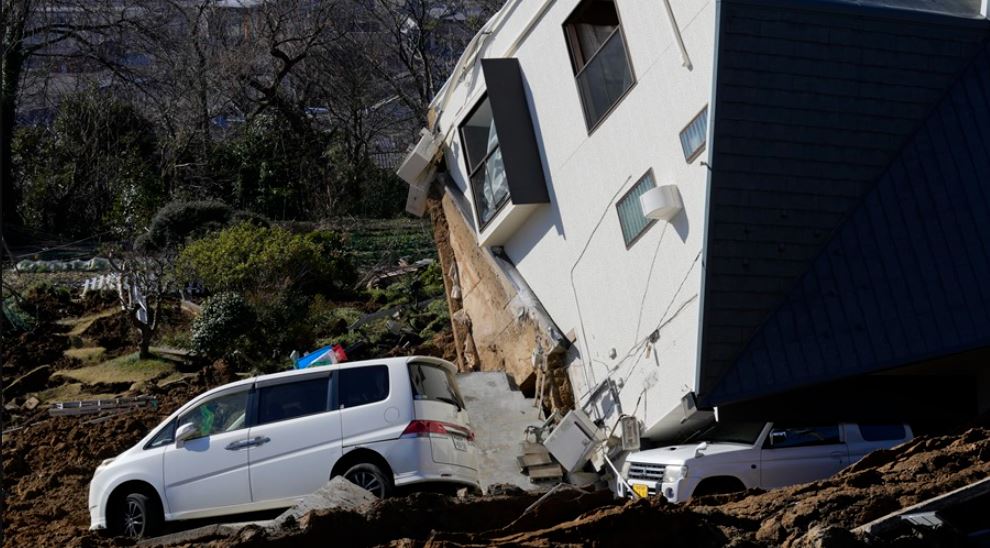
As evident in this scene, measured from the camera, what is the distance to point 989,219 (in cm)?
1286

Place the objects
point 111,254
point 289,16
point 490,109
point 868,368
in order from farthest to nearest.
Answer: point 289,16, point 111,254, point 490,109, point 868,368

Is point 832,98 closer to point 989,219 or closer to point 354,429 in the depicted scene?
point 989,219

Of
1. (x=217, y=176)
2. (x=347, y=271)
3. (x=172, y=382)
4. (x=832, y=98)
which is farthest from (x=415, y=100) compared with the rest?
(x=832, y=98)

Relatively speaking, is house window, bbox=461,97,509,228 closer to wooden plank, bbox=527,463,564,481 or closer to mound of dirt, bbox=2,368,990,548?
wooden plank, bbox=527,463,564,481

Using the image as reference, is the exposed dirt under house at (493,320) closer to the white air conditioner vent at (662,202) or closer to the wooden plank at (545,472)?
the wooden plank at (545,472)

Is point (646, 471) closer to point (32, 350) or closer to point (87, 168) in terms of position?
point (32, 350)

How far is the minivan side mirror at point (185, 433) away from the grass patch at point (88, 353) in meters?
9.76

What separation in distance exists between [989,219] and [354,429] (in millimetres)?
7147

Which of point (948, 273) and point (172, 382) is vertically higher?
point (172, 382)

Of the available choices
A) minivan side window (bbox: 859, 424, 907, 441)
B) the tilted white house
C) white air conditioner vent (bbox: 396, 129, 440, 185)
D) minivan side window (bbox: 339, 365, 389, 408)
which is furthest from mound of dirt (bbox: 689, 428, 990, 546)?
white air conditioner vent (bbox: 396, 129, 440, 185)

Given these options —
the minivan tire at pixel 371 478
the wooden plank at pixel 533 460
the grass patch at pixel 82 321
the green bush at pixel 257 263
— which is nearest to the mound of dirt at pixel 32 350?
the grass patch at pixel 82 321

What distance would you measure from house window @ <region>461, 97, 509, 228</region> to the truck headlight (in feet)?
18.3

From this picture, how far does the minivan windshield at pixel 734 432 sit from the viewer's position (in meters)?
13.6

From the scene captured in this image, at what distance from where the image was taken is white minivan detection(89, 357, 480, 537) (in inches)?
505
